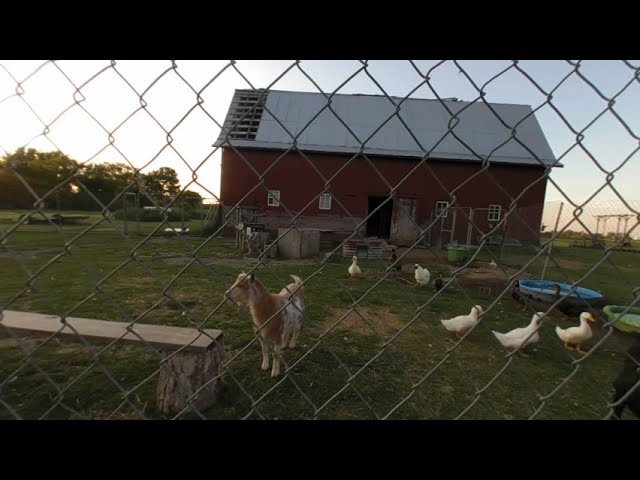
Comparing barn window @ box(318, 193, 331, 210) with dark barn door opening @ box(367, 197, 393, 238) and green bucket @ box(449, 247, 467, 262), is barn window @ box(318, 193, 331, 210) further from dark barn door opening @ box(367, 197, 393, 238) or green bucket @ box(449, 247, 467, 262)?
green bucket @ box(449, 247, 467, 262)

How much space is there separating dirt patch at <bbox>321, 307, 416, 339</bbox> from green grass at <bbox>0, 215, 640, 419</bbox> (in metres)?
0.03

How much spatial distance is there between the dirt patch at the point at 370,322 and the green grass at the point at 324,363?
0.03m

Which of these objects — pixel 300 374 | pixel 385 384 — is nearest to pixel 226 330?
pixel 300 374

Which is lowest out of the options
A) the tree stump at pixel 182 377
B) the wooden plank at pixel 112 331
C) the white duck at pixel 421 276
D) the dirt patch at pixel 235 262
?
the dirt patch at pixel 235 262

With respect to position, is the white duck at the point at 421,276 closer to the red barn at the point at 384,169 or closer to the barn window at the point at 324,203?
the red barn at the point at 384,169

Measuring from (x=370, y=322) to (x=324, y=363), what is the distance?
1.41 meters

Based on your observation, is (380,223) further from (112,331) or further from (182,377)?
(112,331)

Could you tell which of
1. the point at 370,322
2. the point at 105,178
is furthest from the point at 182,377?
the point at 370,322

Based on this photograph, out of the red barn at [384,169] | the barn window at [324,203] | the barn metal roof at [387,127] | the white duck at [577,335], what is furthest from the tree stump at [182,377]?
the barn window at [324,203]

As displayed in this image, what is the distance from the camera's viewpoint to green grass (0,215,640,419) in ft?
7.01

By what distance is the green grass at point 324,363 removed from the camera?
84.1 inches
